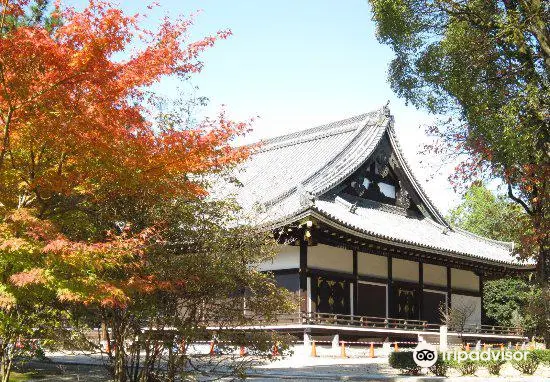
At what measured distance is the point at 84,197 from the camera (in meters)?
10.3

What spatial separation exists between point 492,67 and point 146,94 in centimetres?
882

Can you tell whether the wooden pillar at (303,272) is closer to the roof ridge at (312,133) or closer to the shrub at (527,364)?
the shrub at (527,364)

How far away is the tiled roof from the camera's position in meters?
24.1

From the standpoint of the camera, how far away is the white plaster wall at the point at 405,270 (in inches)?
1049

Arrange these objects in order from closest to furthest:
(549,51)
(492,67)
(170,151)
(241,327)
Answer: (170,151), (241,327), (549,51), (492,67)

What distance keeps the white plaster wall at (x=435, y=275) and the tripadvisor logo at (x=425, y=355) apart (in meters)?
14.9

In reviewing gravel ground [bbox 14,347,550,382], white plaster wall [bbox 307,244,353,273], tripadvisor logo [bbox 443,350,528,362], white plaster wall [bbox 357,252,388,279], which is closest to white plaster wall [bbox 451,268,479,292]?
white plaster wall [bbox 357,252,388,279]

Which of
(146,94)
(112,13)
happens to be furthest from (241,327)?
(112,13)

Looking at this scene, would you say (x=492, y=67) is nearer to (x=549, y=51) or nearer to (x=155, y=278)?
(x=549, y=51)

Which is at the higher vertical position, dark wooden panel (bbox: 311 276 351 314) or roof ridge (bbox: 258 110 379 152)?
roof ridge (bbox: 258 110 379 152)

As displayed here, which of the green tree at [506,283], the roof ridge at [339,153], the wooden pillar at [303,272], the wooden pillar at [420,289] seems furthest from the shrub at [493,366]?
the wooden pillar at [420,289]

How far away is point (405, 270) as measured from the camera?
27172 millimetres

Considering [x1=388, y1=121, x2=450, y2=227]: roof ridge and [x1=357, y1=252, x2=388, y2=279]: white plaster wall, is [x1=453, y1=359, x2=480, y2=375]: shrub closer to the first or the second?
[x1=357, y1=252, x2=388, y2=279]: white plaster wall

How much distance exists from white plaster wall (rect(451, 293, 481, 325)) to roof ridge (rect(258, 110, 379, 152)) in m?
9.41
